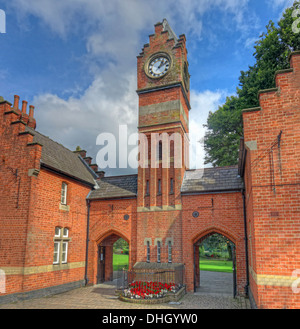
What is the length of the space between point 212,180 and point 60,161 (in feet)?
31.4

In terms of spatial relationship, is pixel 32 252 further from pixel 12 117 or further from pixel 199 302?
pixel 199 302

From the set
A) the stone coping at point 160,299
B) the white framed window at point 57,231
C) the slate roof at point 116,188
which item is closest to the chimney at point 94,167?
the slate roof at point 116,188

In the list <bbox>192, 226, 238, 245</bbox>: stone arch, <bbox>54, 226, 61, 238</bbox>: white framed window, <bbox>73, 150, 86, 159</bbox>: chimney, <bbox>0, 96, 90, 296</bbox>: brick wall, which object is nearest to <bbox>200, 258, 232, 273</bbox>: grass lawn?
<bbox>192, 226, 238, 245</bbox>: stone arch

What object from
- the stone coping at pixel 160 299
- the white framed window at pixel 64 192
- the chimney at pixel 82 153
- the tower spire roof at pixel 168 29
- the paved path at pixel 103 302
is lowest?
the paved path at pixel 103 302

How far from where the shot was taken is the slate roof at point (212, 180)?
1587 centimetres

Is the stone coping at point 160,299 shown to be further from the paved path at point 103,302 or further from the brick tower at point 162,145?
the brick tower at point 162,145

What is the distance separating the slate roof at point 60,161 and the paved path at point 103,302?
6.74 metres

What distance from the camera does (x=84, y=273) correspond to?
17859mm

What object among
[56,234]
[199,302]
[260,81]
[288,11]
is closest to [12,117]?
[56,234]

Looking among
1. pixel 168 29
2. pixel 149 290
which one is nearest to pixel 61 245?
pixel 149 290

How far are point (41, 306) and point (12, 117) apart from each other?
973 cm

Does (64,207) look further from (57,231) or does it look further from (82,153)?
(82,153)

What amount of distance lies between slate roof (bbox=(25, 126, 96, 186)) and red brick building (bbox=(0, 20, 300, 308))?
10cm

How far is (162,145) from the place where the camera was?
17.9m
